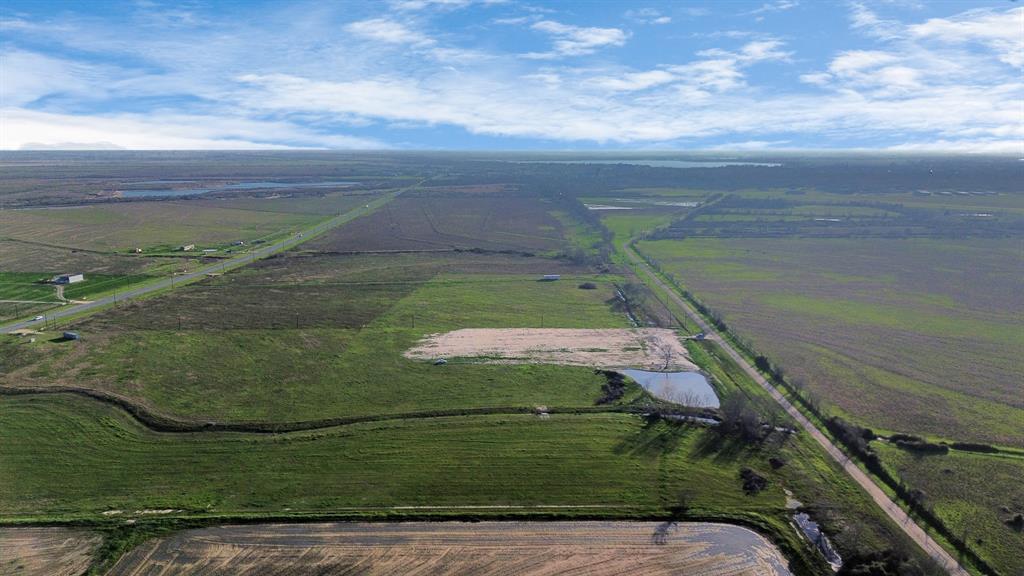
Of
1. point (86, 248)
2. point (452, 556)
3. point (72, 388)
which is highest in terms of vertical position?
point (86, 248)

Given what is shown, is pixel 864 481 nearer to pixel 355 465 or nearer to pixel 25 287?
pixel 355 465

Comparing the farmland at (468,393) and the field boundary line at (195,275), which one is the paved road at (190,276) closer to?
the field boundary line at (195,275)

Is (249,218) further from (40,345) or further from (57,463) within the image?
(57,463)

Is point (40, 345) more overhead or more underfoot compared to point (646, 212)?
more underfoot

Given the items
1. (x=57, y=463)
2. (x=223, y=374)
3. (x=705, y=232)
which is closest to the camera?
(x=57, y=463)

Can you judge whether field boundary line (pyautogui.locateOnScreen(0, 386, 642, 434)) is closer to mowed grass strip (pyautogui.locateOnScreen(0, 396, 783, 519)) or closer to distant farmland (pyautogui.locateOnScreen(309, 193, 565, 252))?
mowed grass strip (pyautogui.locateOnScreen(0, 396, 783, 519))

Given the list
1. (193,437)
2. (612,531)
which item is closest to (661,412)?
(612,531)

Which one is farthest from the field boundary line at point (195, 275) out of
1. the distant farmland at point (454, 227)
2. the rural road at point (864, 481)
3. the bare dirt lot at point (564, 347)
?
the rural road at point (864, 481)
